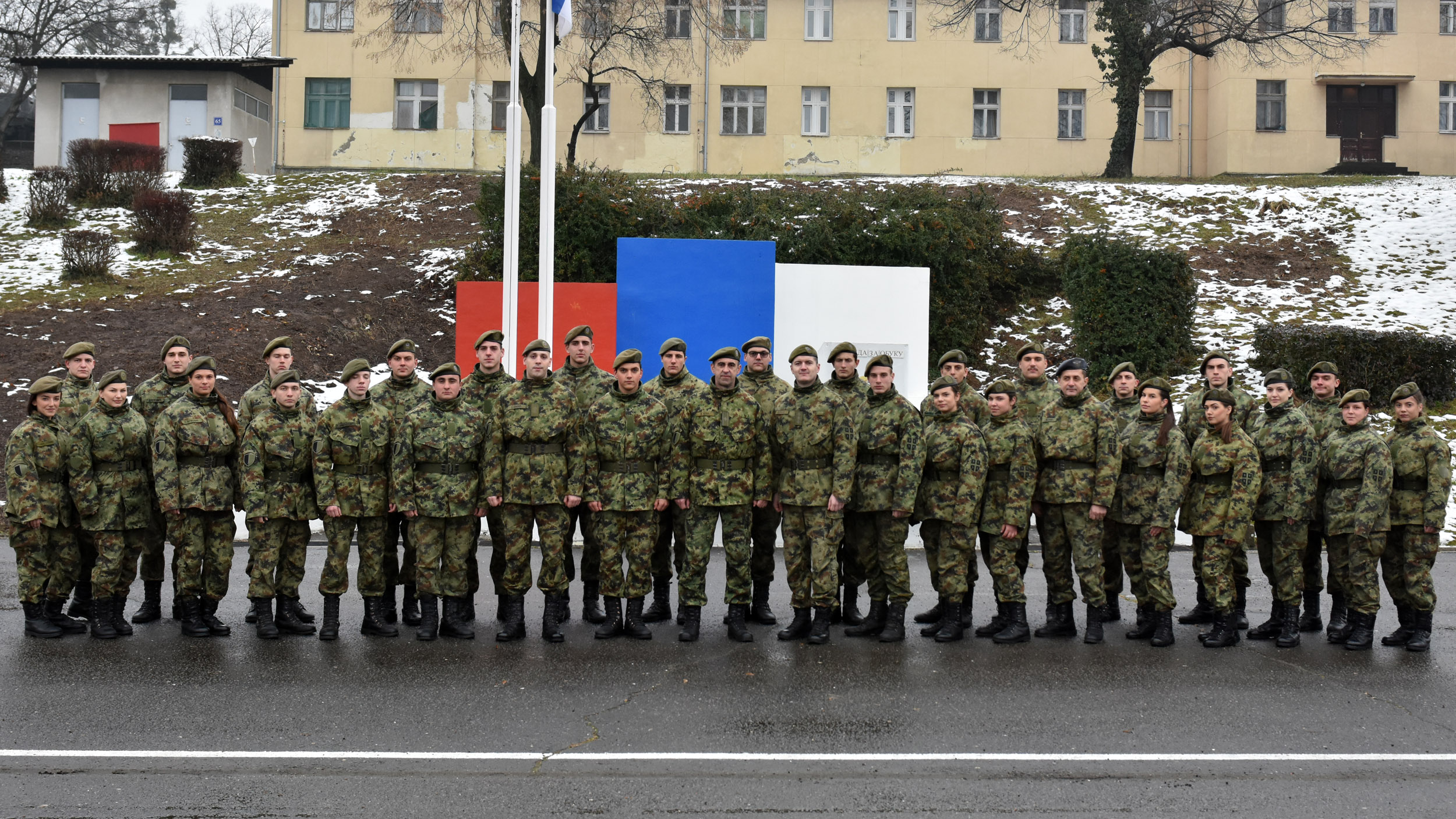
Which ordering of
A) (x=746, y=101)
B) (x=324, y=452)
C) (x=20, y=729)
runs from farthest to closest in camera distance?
1. (x=746, y=101)
2. (x=324, y=452)
3. (x=20, y=729)

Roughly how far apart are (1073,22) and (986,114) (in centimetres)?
348

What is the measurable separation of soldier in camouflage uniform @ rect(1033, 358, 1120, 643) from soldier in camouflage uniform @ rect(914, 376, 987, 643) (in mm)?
490

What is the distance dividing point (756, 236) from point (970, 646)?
1068 cm

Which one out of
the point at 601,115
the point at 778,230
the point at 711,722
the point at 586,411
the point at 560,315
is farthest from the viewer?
the point at 601,115

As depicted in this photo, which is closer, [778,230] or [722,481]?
[722,481]

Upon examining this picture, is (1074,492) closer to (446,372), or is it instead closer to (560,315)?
(446,372)

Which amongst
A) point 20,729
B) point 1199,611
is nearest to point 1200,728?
point 1199,611

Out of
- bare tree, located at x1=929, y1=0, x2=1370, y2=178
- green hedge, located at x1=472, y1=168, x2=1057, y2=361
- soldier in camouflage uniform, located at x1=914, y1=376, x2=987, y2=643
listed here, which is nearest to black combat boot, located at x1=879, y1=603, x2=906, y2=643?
soldier in camouflage uniform, located at x1=914, y1=376, x2=987, y2=643

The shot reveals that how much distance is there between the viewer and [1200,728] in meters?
6.12

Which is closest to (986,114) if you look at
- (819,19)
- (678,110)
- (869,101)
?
(869,101)

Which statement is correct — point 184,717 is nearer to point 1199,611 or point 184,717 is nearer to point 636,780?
point 636,780

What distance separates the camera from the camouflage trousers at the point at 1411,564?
7.86 meters

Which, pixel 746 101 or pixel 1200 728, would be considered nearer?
pixel 1200 728

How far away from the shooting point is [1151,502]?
26.3 ft
